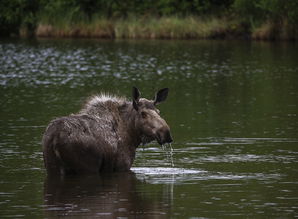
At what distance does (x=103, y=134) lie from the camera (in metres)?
16.3

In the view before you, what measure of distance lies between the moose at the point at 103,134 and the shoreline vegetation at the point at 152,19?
48742 millimetres

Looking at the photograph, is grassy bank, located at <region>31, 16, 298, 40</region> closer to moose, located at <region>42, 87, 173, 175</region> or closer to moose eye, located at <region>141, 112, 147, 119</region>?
moose, located at <region>42, 87, 173, 175</region>

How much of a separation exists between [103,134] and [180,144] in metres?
4.48

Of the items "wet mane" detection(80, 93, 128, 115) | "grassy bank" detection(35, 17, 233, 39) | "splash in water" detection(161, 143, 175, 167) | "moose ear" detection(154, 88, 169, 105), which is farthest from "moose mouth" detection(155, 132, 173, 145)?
"grassy bank" detection(35, 17, 233, 39)

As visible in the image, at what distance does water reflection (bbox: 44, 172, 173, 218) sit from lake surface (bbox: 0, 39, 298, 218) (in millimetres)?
18

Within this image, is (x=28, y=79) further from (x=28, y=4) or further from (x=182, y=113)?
(x=28, y=4)

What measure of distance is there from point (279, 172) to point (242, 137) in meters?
4.74

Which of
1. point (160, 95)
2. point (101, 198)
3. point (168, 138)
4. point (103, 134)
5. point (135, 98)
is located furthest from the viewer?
point (160, 95)

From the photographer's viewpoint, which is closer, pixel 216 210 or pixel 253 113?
pixel 216 210

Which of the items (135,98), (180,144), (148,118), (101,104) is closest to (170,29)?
(180,144)

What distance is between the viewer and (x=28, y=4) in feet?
274

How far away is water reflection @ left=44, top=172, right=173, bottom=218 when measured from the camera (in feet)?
43.4

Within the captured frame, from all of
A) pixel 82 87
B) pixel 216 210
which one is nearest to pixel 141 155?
pixel 216 210

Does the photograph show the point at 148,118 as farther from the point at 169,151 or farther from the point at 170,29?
the point at 170,29
